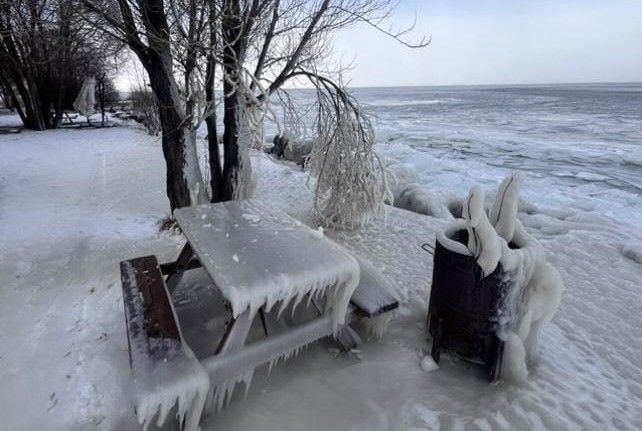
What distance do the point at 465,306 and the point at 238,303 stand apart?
1433 millimetres

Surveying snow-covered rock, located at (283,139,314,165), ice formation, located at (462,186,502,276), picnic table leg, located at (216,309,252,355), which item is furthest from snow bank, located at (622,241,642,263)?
snow-covered rock, located at (283,139,314,165)

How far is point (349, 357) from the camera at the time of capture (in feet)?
8.57

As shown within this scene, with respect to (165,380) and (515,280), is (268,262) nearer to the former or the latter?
(165,380)

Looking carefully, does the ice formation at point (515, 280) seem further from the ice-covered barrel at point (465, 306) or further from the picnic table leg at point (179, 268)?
the picnic table leg at point (179, 268)

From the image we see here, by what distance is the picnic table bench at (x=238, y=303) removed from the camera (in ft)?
5.79

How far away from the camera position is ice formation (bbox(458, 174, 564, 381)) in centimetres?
221

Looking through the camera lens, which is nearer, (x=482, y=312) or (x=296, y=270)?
(x=296, y=270)

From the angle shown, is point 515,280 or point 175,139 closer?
point 515,280

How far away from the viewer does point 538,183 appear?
8.83 metres

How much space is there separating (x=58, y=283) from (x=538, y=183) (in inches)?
368

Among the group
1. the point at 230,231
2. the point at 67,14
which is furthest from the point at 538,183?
the point at 67,14

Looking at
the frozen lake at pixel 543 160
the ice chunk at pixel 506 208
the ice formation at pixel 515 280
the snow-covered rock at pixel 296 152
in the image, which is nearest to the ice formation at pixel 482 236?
the ice formation at pixel 515 280

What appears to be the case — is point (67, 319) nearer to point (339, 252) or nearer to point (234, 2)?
point (339, 252)

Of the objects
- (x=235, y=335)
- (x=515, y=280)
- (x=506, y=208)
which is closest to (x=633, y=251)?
(x=506, y=208)
